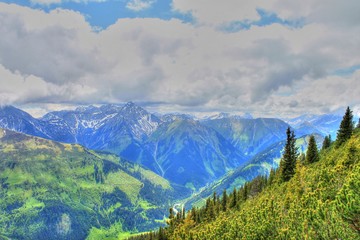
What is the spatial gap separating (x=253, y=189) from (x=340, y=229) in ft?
428

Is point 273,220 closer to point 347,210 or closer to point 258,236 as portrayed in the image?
point 258,236

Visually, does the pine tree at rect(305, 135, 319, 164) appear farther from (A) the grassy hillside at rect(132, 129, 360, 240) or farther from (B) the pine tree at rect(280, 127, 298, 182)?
(A) the grassy hillside at rect(132, 129, 360, 240)

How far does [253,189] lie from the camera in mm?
159625

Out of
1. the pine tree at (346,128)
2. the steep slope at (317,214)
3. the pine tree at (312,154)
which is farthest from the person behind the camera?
the pine tree at (312,154)

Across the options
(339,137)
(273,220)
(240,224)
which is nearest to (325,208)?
(273,220)

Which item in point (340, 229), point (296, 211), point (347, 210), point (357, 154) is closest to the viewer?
point (347, 210)

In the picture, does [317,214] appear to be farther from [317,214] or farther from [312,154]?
[312,154]

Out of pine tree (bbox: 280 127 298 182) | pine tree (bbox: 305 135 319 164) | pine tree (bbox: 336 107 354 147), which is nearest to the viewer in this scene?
pine tree (bbox: 336 107 354 147)

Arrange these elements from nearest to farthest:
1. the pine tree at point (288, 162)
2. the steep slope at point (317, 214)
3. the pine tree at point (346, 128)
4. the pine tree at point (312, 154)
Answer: the steep slope at point (317, 214), the pine tree at point (346, 128), the pine tree at point (288, 162), the pine tree at point (312, 154)

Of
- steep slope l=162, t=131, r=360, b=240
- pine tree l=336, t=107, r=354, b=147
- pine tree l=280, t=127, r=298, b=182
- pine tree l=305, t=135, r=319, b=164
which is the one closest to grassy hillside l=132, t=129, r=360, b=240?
steep slope l=162, t=131, r=360, b=240

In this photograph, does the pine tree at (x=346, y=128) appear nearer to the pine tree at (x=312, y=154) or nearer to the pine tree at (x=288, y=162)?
the pine tree at (x=312, y=154)

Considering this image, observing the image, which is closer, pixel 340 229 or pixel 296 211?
pixel 340 229

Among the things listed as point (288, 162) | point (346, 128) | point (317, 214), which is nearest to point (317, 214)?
point (317, 214)

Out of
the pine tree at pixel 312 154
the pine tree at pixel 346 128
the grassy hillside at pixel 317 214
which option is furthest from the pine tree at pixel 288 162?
the grassy hillside at pixel 317 214
